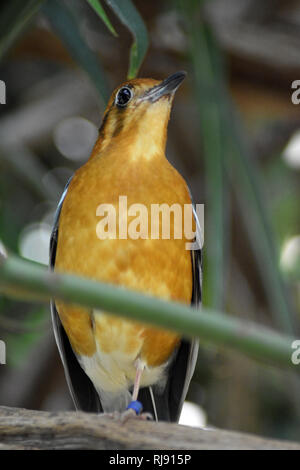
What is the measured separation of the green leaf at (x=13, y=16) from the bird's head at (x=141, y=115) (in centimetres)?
87

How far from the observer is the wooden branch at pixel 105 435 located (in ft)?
8.48

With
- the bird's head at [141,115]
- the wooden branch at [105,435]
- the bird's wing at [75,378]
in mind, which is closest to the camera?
the wooden branch at [105,435]

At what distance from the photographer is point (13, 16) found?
292cm

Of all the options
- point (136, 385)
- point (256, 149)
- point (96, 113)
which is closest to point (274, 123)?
point (256, 149)

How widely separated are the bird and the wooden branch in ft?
1.11

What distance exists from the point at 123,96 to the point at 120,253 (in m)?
0.98

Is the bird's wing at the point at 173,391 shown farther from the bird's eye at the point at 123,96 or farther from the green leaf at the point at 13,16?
the green leaf at the point at 13,16

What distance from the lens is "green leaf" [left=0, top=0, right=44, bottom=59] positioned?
2887mm

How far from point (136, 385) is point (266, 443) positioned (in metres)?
1.31

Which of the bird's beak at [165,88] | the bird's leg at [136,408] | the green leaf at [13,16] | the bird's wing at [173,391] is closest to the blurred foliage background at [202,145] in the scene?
the green leaf at [13,16]
